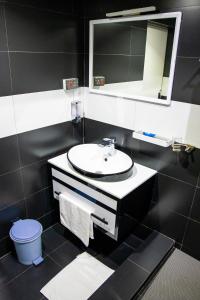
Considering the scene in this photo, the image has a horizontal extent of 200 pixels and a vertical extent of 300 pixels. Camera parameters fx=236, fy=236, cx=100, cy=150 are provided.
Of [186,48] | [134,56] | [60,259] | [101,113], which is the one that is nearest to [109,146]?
[101,113]

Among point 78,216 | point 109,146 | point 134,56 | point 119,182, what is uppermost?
point 134,56

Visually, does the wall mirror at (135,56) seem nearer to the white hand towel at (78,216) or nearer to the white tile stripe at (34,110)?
the white tile stripe at (34,110)

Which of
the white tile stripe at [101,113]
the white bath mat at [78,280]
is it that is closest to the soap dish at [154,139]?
the white tile stripe at [101,113]

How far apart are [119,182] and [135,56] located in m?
0.97

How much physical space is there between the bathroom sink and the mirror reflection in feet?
1.68

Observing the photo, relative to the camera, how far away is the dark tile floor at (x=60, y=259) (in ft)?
5.55

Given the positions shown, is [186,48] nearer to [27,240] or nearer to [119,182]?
[119,182]

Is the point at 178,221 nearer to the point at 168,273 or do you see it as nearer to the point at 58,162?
the point at 168,273

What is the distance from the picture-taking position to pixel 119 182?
1.67m

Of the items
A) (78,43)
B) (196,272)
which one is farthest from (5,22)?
(196,272)

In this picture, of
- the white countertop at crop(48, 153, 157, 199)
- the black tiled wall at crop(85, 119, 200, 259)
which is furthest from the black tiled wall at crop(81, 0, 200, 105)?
the white countertop at crop(48, 153, 157, 199)

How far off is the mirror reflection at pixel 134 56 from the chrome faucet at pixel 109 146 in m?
0.39

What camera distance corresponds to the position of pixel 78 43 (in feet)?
6.34

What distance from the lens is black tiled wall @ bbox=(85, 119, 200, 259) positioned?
5.52ft
